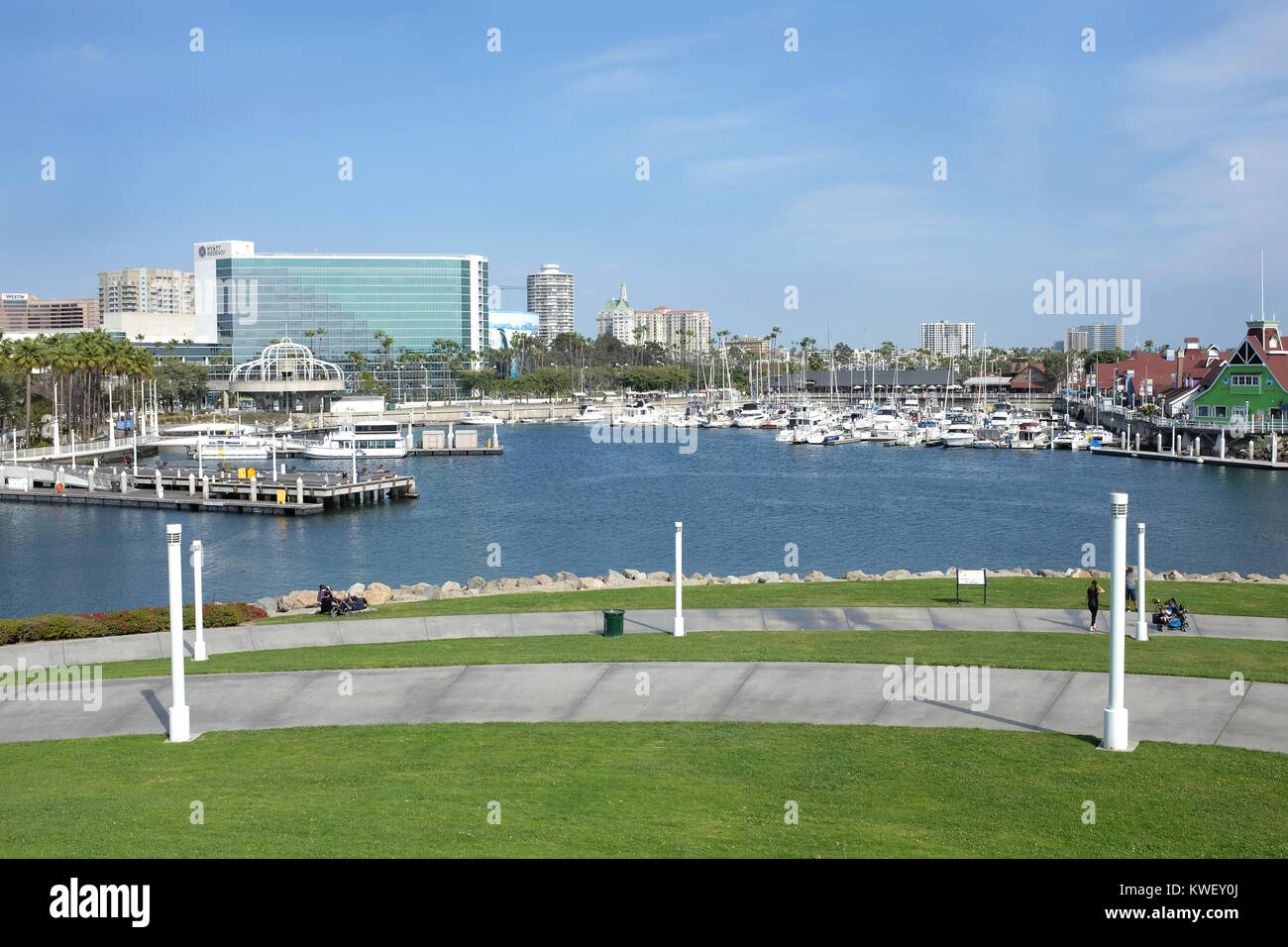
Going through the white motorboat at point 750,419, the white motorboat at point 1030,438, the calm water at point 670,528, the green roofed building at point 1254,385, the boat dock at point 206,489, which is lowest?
the calm water at point 670,528

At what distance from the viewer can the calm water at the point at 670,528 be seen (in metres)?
53.0

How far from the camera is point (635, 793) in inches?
567

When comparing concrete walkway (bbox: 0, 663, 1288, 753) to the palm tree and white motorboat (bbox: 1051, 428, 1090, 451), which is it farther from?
white motorboat (bbox: 1051, 428, 1090, 451)

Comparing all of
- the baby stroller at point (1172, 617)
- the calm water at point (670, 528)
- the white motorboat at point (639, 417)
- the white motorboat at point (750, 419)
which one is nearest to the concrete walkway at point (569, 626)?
the baby stroller at point (1172, 617)

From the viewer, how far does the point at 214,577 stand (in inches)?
2062

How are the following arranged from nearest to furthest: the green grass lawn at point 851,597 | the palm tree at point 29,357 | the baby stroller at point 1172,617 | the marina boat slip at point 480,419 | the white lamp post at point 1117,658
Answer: the white lamp post at point 1117,658
the baby stroller at point 1172,617
the green grass lawn at point 851,597
the palm tree at point 29,357
the marina boat slip at point 480,419

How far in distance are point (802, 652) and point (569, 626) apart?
6.52 m

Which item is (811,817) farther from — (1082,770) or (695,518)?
(695,518)

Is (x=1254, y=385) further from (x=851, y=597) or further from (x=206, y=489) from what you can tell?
(x=851, y=597)

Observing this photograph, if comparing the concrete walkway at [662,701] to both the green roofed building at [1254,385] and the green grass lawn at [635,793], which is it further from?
the green roofed building at [1254,385]

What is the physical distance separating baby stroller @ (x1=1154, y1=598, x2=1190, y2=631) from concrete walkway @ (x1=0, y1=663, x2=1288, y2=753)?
5.73 metres

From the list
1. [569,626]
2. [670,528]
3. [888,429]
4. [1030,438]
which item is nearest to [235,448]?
[670,528]

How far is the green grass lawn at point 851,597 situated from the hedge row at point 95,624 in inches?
53.5
